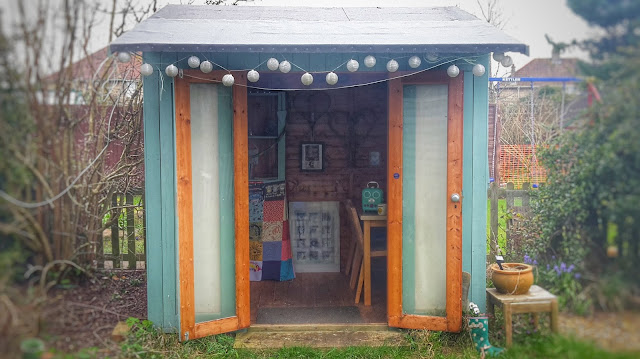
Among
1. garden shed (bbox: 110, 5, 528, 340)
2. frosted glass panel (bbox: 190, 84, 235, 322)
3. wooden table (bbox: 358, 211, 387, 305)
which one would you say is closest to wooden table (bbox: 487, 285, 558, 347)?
garden shed (bbox: 110, 5, 528, 340)

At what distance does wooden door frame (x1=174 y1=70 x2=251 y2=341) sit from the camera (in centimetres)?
364

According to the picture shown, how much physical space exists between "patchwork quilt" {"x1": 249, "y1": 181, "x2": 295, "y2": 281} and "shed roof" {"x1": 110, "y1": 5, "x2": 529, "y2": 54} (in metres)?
1.85

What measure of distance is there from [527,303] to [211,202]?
2449 mm

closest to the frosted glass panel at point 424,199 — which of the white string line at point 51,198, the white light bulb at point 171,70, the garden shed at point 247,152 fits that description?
the garden shed at point 247,152

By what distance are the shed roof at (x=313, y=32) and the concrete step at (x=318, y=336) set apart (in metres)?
2.21

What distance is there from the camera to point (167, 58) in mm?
3703

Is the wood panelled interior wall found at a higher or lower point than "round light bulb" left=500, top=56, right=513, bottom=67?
lower

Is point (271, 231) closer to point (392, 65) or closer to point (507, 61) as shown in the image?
point (392, 65)

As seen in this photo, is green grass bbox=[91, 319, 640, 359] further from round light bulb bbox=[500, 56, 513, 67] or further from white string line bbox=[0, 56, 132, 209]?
round light bulb bbox=[500, 56, 513, 67]

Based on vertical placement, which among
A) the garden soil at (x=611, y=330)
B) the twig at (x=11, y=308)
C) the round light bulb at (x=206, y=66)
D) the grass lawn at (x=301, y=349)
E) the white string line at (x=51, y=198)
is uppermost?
the round light bulb at (x=206, y=66)

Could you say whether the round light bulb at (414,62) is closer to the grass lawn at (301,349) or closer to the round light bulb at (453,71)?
the round light bulb at (453,71)

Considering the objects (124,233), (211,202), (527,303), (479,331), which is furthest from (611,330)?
(124,233)

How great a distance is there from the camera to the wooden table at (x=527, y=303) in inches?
130

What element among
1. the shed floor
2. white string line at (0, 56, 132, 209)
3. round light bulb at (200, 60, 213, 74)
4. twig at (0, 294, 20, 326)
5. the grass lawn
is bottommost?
the grass lawn
